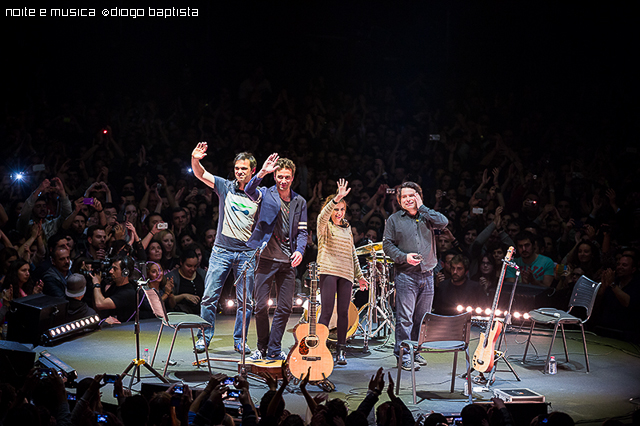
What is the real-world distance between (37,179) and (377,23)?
7.34 meters

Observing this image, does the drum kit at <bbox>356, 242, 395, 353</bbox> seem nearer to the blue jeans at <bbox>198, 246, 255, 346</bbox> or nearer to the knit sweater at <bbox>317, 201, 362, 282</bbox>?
the knit sweater at <bbox>317, 201, 362, 282</bbox>

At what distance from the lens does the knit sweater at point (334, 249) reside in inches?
249

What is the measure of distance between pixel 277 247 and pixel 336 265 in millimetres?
625

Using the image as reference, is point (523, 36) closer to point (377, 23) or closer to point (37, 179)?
point (377, 23)

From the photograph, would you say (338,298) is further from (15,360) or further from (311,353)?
(15,360)

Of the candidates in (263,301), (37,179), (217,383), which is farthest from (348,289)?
(37,179)

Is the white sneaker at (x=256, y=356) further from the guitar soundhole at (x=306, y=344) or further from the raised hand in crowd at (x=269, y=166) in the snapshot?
the raised hand in crowd at (x=269, y=166)

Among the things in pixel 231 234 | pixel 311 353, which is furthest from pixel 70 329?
pixel 311 353

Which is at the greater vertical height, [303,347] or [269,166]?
[269,166]

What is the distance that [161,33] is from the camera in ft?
41.5

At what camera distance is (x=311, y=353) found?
17.9 ft

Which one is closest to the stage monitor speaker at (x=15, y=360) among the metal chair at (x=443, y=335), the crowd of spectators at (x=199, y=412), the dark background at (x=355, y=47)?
the crowd of spectators at (x=199, y=412)

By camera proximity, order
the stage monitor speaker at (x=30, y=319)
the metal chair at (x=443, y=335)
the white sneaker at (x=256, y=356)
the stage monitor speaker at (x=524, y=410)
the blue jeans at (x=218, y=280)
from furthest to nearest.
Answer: the stage monitor speaker at (x=30, y=319)
the blue jeans at (x=218, y=280)
the white sneaker at (x=256, y=356)
the metal chair at (x=443, y=335)
the stage monitor speaker at (x=524, y=410)

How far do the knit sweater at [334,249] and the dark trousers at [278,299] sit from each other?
347 mm
